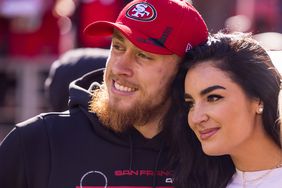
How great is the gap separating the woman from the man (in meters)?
0.14

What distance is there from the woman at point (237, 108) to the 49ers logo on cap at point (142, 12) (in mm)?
281

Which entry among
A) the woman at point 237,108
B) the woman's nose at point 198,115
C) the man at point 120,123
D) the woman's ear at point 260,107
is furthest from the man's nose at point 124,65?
the woman's ear at point 260,107

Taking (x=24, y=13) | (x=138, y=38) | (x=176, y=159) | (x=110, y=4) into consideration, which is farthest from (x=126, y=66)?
(x=24, y=13)

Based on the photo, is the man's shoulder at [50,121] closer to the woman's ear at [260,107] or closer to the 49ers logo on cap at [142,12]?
the 49ers logo on cap at [142,12]

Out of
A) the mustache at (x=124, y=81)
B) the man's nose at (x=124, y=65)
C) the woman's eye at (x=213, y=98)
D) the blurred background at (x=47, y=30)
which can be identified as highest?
the man's nose at (x=124, y=65)

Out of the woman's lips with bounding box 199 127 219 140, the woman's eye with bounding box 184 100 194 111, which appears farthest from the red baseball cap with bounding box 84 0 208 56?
the woman's lips with bounding box 199 127 219 140

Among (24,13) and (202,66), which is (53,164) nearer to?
(202,66)

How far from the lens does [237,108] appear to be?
3795 millimetres

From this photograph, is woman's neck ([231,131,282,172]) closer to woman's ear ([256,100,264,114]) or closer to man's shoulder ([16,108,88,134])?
woman's ear ([256,100,264,114])

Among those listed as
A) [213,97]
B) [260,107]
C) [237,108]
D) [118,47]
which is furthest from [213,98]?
[118,47]

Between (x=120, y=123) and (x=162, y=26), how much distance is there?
49cm

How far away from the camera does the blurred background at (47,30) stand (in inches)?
292

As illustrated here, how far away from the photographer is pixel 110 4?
23.8 feet

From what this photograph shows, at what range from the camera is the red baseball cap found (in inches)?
160
